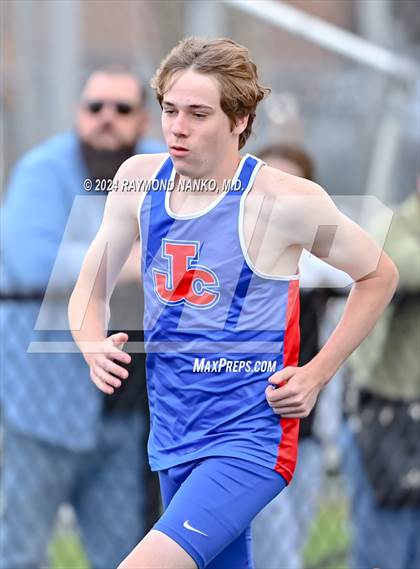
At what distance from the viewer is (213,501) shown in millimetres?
3086

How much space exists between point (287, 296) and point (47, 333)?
173 cm

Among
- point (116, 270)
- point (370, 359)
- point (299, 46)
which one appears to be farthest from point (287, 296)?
point (299, 46)

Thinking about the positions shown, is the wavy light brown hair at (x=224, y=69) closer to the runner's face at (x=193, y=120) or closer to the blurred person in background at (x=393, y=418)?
the runner's face at (x=193, y=120)

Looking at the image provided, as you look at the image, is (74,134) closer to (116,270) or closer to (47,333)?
(47,333)

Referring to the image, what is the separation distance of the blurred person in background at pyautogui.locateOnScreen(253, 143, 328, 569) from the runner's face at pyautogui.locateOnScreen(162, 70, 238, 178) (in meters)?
1.78

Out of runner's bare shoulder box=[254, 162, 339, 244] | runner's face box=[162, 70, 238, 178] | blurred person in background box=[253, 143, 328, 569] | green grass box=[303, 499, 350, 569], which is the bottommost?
green grass box=[303, 499, 350, 569]

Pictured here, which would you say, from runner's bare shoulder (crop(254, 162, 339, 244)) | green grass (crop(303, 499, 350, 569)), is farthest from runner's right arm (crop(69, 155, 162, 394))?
green grass (crop(303, 499, 350, 569))

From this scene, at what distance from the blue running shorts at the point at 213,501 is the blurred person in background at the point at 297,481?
1708 mm

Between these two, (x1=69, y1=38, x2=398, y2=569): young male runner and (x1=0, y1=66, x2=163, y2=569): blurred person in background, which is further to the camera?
(x1=0, y1=66, x2=163, y2=569): blurred person in background

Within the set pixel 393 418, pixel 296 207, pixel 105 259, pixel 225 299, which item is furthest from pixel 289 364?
pixel 393 418

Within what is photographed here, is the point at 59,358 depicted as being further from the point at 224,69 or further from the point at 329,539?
the point at 224,69

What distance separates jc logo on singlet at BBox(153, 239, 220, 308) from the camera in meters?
3.16

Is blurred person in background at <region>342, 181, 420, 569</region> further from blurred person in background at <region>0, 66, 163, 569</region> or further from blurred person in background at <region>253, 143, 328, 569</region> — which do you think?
blurred person in background at <region>0, 66, 163, 569</region>

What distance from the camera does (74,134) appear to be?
4941 mm
